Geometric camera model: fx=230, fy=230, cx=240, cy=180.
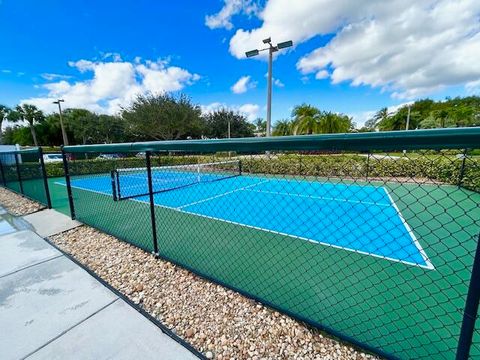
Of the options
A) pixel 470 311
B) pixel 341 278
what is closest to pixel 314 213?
pixel 341 278

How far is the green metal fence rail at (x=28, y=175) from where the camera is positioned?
20.9 ft

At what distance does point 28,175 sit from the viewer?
7594mm

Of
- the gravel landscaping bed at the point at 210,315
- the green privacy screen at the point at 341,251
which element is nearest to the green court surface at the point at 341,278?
the green privacy screen at the point at 341,251

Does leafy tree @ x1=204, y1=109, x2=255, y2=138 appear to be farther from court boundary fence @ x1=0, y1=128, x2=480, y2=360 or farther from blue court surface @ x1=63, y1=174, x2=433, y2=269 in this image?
court boundary fence @ x1=0, y1=128, x2=480, y2=360

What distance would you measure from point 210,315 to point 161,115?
2821 centimetres

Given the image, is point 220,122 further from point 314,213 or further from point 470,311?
point 470,311

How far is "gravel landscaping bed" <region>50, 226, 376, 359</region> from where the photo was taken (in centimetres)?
199

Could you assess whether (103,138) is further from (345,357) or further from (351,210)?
(345,357)

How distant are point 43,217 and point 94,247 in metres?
2.81

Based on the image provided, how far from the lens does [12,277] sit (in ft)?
9.89

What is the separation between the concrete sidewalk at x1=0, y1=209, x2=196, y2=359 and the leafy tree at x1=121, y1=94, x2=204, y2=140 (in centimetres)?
2636

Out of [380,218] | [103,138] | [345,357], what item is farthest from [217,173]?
[103,138]

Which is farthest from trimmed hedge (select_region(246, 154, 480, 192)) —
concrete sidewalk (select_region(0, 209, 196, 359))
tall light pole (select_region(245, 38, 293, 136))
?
concrete sidewalk (select_region(0, 209, 196, 359))

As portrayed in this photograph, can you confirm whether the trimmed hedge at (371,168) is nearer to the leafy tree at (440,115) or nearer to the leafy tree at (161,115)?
the leafy tree at (161,115)
